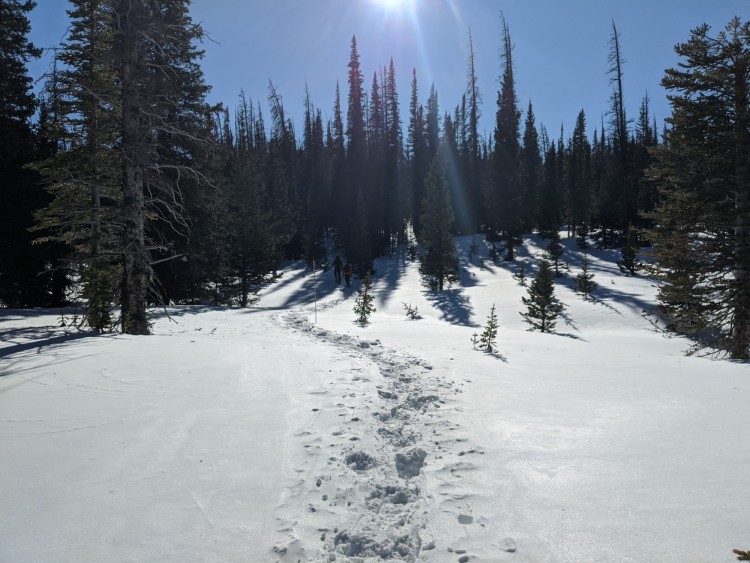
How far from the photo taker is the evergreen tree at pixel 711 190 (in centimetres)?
994

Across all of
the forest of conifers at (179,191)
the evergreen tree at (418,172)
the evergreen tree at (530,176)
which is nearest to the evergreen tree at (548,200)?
the evergreen tree at (530,176)

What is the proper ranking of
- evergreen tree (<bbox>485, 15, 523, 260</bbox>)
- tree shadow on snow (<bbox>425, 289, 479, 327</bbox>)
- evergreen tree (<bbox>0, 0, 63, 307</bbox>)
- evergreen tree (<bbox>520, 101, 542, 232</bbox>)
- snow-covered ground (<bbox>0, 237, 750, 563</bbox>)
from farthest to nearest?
1. evergreen tree (<bbox>520, 101, 542, 232</bbox>)
2. evergreen tree (<bbox>485, 15, 523, 260</bbox>)
3. tree shadow on snow (<bbox>425, 289, 479, 327</bbox>)
4. evergreen tree (<bbox>0, 0, 63, 307</bbox>)
5. snow-covered ground (<bbox>0, 237, 750, 563</bbox>)

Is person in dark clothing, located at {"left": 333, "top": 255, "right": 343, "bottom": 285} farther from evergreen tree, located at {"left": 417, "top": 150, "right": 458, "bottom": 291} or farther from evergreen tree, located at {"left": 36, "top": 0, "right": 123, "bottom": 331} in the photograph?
evergreen tree, located at {"left": 36, "top": 0, "right": 123, "bottom": 331}

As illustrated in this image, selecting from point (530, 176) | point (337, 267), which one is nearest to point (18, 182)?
point (337, 267)

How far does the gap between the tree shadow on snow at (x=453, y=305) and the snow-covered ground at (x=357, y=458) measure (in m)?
12.4

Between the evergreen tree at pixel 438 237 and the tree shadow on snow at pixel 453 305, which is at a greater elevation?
the evergreen tree at pixel 438 237

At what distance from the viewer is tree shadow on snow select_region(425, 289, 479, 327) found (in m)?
19.3

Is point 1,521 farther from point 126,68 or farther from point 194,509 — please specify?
point 126,68

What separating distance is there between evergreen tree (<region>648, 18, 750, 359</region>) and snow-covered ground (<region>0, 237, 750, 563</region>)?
14.1 feet

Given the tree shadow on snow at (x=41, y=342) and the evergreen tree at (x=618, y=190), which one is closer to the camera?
the tree shadow on snow at (x=41, y=342)

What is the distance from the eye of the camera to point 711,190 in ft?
33.6

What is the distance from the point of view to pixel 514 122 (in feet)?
135

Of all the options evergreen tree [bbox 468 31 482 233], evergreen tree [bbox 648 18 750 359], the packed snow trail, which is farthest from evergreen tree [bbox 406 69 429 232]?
the packed snow trail

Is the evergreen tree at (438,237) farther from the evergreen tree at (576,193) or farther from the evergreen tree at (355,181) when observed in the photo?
the evergreen tree at (576,193)
